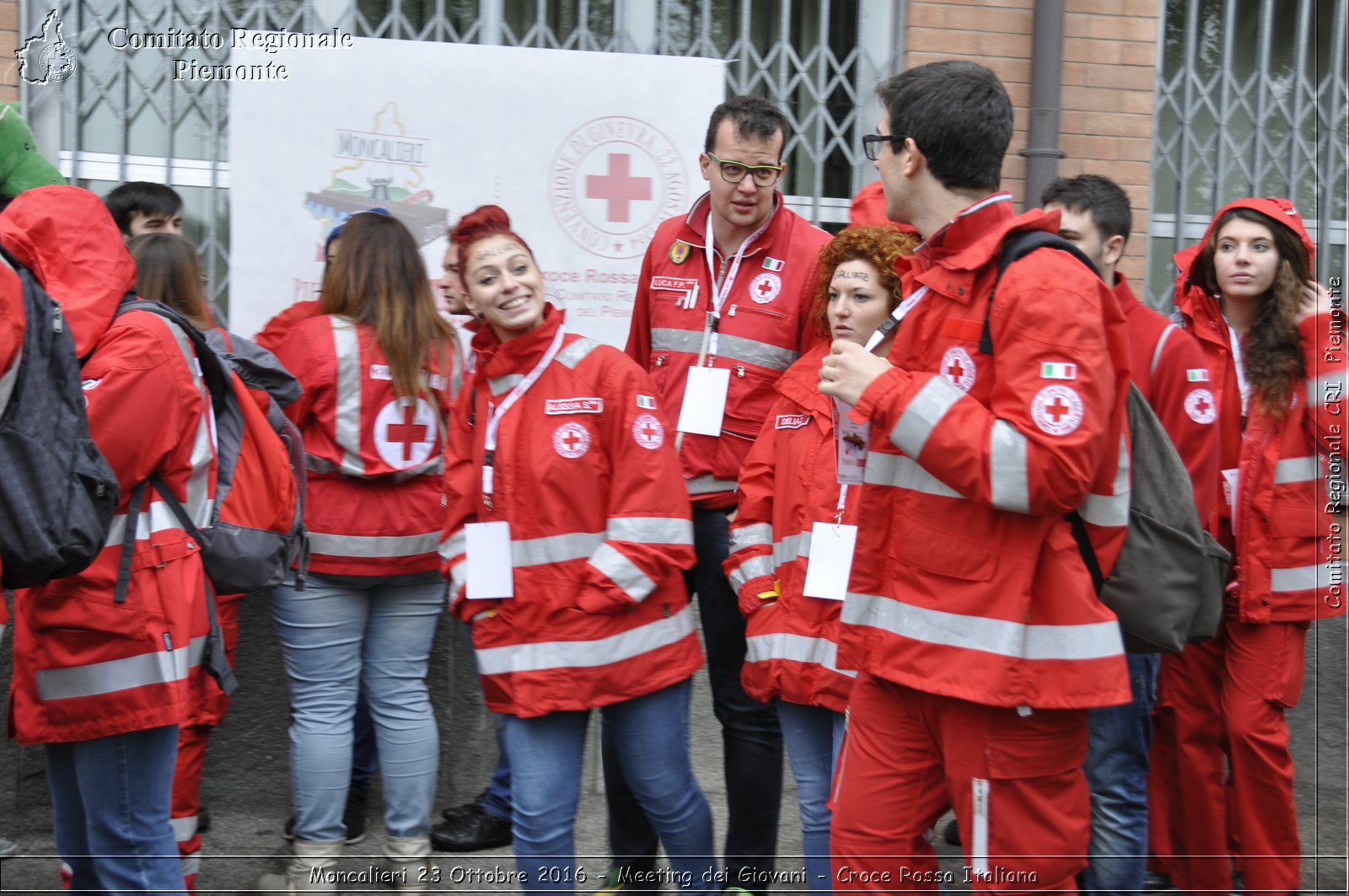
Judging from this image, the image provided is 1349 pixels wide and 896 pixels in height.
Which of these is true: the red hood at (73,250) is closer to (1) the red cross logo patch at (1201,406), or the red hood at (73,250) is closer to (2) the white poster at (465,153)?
(2) the white poster at (465,153)

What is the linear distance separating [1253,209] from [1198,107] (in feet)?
6.83

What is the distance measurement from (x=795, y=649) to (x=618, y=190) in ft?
7.84

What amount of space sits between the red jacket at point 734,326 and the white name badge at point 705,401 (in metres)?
0.04

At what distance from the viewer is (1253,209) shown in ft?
13.6

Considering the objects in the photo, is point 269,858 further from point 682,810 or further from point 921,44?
point 921,44

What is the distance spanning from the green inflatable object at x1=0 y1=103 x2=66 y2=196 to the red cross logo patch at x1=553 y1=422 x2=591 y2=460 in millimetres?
1955

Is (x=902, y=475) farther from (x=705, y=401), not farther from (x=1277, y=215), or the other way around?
(x=1277, y=215)

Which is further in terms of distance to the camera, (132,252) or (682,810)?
(132,252)

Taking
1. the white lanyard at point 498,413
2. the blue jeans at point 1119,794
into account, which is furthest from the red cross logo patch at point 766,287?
the blue jeans at point 1119,794

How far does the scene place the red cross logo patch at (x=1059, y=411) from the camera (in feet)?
7.77

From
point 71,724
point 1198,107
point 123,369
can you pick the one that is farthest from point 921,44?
point 71,724

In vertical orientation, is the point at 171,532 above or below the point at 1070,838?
above

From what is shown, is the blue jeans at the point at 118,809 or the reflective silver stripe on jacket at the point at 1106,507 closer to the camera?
the reflective silver stripe on jacket at the point at 1106,507

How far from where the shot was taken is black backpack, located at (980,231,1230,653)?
264 cm
